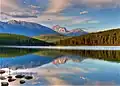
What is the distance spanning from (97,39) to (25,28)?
263cm

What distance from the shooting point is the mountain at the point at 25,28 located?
9031mm

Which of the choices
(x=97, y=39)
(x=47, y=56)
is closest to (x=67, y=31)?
(x=97, y=39)

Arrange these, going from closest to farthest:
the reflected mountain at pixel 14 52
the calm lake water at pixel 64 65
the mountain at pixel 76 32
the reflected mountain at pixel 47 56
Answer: the calm lake water at pixel 64 65
the mountain at pixel 76 32
the reflected mountain at pixel 47 56
the reflected mountain at pixel 14 52

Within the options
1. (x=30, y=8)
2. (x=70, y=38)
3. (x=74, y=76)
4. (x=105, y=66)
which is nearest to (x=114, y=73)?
(x=105, y=66)

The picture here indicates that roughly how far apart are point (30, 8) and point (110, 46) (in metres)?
3.46

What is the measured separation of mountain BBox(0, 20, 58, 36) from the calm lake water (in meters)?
0.73

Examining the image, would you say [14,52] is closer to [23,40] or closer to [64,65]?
[23,40]

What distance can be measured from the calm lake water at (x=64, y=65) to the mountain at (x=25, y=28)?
2.39ft

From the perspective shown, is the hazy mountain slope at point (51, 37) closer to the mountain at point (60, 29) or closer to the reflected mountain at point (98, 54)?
the mountain at point (60, 29)

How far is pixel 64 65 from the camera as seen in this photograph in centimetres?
881

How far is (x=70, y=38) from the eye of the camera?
927 cm

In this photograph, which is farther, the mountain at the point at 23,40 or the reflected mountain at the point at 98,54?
the reflected mountain at the point at 98,54

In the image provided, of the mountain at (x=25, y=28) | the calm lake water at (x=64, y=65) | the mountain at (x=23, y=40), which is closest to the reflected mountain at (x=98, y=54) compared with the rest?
the calm lake water at (x=64, y=65)

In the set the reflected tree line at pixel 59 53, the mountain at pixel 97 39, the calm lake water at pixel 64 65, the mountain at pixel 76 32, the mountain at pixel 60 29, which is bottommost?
the calm lake water at pixel 64 65
